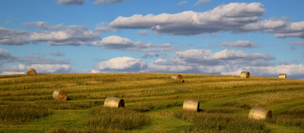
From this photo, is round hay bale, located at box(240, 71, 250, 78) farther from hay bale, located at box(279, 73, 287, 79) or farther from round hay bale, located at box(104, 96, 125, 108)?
round hay bale, located at box(104, 96, 125, 108)

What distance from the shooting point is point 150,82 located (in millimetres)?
50719

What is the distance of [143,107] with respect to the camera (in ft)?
100

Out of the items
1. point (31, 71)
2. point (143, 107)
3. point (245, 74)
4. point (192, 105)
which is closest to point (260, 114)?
point (192, 105)

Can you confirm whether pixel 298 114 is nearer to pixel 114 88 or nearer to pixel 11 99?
pixel 114 88

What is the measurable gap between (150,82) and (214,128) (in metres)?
33.3

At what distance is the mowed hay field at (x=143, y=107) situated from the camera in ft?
59.7

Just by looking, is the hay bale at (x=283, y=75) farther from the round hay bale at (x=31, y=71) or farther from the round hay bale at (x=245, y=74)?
the round hay bale at (x=31, y=71)

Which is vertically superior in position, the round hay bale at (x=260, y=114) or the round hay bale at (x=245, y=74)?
the round hay bale at (x=245, y=74)

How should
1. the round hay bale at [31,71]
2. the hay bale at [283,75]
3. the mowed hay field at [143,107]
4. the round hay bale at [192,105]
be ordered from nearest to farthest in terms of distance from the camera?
1. the mowed hay field at [143,107]
2. the round hay bale at [192,105]
3. the round hay bale at [31,71]
4. the hay bale at [283,75]

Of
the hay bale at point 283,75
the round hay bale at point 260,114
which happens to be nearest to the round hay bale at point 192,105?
the round hay bale at point 260,114

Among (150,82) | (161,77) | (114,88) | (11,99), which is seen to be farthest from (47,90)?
(161,77)

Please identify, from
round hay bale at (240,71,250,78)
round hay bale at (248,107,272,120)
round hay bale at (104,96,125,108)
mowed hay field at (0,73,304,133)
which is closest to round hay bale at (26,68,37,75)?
mowed hay field at (0,73,304,133)

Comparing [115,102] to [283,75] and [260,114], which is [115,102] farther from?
[283,75]

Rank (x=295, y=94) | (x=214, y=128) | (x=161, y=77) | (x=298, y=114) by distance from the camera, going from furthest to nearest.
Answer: (x=161, y=77) < (x=295, y=94) < (x=298, y=114) < (x=214, y=128)
